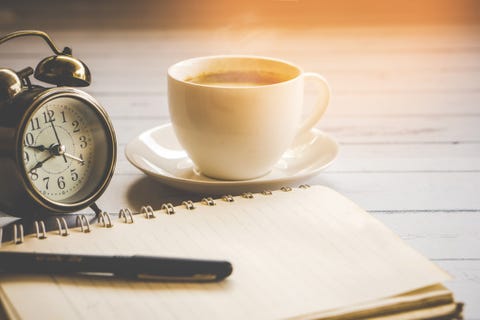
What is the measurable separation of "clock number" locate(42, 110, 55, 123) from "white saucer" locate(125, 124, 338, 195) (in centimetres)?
17

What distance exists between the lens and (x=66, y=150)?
0.83 meters

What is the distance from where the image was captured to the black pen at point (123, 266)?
626 millimetres

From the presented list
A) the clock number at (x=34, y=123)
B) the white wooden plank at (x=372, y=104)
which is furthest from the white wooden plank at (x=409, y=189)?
the clock number at (x=34, y=123)

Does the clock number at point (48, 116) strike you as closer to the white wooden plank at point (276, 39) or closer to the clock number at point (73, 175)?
the clock number at point (73, 175)

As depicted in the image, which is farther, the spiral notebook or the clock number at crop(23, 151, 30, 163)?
the clock number at crop(23, 151, 30, 163)

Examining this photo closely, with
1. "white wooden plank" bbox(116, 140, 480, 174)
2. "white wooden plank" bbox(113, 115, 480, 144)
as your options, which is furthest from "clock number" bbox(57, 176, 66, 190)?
"white wooden plank" bbox(113, 115, 480, 144)

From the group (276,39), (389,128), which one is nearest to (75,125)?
(389,128)

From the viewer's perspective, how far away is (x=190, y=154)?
96 cm

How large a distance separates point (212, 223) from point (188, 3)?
196 centimetres

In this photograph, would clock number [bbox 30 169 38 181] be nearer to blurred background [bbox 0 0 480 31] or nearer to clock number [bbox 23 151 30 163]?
clock number [bbox 23 151 30 163]

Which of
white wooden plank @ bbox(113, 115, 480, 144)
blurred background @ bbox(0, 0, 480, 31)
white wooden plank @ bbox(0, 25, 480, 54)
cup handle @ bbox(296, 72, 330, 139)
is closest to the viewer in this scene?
cup handle @ bbox(296, 72, 330, 139)

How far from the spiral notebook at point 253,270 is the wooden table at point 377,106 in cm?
9

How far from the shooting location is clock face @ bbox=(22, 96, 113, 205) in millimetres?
792

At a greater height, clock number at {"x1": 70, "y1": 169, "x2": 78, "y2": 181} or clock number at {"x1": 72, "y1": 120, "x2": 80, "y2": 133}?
clock number at {"x1": 72, "y1": 120, "x2": 80, "y2": 133}
